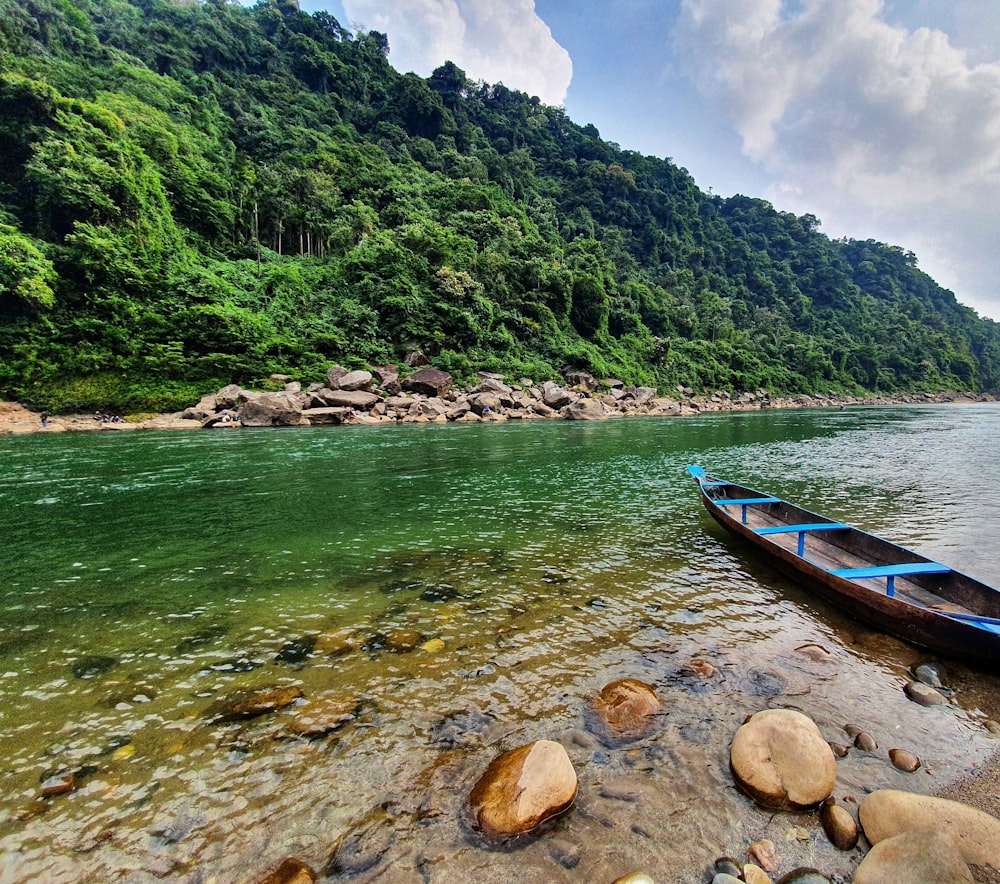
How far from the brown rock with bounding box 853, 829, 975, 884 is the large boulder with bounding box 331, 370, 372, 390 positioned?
113 feet

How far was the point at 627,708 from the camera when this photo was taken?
3.89 metres

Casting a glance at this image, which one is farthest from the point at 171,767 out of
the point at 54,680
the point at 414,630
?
the point at 414,630

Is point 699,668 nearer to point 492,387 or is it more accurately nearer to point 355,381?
point 355,381

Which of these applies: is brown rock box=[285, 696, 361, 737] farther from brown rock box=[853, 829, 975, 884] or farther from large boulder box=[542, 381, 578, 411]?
large boulder box=[542, 381, 578, 411]

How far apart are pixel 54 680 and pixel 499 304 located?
49.7 metres

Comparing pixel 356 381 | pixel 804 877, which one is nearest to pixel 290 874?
pixel 804 877

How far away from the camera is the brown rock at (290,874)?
241cm

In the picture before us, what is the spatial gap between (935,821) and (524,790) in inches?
97.4

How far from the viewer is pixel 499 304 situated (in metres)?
50.3

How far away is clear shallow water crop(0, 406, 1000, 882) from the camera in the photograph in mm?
2711

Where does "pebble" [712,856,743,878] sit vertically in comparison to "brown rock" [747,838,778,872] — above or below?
below

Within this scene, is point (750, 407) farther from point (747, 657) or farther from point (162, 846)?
point (162, 846)

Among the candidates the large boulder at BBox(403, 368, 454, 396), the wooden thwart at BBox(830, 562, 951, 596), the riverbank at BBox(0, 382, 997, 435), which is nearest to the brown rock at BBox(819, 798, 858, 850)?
the wooden thwart at BBox(830, 562, 951, 596)

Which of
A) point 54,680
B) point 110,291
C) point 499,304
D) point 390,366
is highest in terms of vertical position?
point 499,304
